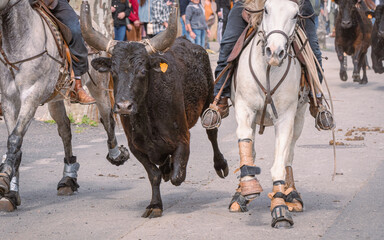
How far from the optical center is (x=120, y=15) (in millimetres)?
19828

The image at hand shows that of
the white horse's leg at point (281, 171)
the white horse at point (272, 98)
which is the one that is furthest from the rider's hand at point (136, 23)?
the white horse's leg at point (281, 171)

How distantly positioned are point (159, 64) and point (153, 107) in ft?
1.47

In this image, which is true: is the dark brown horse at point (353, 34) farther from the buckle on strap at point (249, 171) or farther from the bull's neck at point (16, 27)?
the buckle on strap at point (249, 171)

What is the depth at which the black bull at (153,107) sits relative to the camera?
8797 millimetres

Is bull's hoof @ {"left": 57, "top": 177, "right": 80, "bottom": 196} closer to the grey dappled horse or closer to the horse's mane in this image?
the grey dappled horse

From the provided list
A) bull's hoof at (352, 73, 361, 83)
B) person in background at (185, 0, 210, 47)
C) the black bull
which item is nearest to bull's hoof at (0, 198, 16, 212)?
the black bull

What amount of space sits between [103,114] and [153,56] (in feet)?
9.73

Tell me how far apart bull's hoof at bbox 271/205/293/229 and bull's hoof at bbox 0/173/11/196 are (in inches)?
Answer: 104

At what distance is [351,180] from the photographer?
34.9 ft

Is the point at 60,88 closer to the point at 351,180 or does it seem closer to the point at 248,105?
the point at 248,105

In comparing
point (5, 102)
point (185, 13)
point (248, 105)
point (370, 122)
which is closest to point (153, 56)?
point (248, 105)

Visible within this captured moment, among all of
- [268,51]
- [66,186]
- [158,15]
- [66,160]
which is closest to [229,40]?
[268,51]

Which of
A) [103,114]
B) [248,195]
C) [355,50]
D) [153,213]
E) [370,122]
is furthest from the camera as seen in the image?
[355,50]

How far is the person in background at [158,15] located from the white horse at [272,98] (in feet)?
38.2
